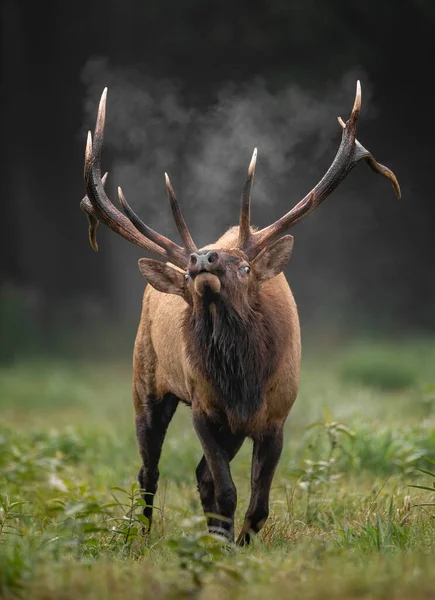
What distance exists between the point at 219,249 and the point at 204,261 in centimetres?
30

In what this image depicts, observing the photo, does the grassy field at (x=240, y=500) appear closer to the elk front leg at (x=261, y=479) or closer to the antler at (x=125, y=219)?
the elk front leg at (x=261, y=479)

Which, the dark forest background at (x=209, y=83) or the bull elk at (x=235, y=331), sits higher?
the dark forest background at (x=209, y=83)

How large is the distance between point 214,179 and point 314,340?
19.8ft

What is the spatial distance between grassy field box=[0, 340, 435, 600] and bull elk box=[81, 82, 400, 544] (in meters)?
0.37

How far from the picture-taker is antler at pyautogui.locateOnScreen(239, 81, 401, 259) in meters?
4.56

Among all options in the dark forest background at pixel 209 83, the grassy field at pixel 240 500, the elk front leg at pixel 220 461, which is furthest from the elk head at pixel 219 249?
the dark forest background at pixel 209 83

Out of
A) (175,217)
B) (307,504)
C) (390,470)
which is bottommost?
(307,504)

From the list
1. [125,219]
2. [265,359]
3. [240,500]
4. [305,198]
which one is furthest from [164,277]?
[240,500]

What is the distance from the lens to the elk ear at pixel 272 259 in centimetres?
452

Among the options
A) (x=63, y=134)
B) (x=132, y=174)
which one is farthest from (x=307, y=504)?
(x=63, y=134)

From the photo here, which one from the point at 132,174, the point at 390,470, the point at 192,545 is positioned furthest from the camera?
the point at 132,174

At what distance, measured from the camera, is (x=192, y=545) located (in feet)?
10.4

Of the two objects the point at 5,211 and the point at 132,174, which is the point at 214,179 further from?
the point at 5,211

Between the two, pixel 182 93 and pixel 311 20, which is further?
pixel 311 20
